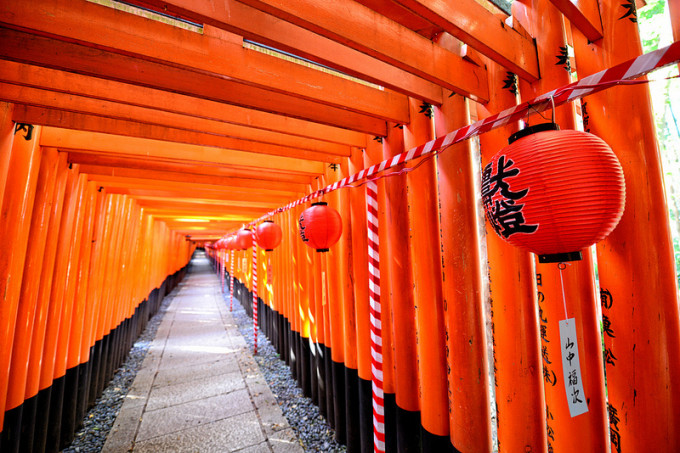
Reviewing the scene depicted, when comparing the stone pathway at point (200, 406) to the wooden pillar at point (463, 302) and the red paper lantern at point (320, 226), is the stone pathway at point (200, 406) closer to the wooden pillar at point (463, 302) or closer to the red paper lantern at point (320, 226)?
the wooden pillar at point (463, 302)

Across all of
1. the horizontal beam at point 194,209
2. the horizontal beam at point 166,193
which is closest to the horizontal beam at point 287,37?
the horizontal beam at point 166,193

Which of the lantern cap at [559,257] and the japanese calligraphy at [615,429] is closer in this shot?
the lantern cap at [559,257]

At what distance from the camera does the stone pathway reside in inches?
165

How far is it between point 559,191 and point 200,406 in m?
6.18

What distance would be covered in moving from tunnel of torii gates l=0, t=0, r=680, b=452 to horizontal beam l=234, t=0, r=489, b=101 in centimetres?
1

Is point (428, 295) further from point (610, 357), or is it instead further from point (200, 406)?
point (200, 406)

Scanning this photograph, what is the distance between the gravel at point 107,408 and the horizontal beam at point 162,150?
416 centimetres

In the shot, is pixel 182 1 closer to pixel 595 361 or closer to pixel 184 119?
pixel 184 119

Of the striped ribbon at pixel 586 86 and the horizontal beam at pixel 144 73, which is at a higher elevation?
the horizontal beam at pixel 144 73

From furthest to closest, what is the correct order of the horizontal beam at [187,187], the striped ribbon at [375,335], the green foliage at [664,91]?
the horizontal beam at [187,187] < the green foliage at [664,91] < the striped ribbon at [375,335]

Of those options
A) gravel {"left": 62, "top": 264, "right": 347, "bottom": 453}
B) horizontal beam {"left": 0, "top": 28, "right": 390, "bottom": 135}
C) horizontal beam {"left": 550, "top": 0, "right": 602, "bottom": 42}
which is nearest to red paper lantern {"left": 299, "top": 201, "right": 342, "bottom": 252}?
horizontal beam {"left": 0, "top": 28, "right": 390, "bottom": 135}

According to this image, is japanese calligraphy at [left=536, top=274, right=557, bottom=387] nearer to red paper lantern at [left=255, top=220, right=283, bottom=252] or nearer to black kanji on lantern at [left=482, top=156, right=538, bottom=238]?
black kanji on lantern at [left=482, top=156, right=538, bottom=238]

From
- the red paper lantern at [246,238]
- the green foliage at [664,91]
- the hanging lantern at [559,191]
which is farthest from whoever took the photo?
the red paper lantern at [246,238]

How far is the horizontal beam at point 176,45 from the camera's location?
1.63m
